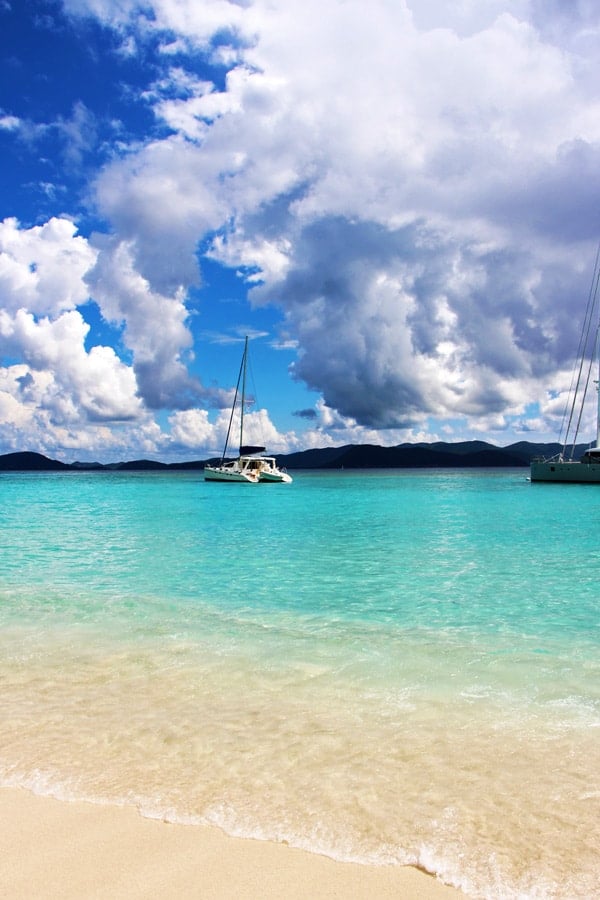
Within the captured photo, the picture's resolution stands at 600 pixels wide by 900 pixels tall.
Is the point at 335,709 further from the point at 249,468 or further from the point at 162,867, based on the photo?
the point at 249,468

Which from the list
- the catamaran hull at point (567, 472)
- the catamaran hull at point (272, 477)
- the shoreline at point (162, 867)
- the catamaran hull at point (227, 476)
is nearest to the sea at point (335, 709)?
the shoreline at point (162, 867)

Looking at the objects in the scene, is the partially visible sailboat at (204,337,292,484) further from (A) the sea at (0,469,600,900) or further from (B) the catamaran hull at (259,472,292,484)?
(A) the sea at (0,469,600,900)

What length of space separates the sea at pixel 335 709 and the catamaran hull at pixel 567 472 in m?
69.1

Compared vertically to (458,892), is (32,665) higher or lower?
lower

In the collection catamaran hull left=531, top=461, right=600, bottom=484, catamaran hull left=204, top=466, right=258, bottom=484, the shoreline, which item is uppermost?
catamaran hull left=531, top=461, right=600, bottom=484

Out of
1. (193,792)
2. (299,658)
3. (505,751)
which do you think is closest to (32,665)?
(299,658)

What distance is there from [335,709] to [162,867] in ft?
10.8

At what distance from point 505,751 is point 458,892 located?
7.63 ft

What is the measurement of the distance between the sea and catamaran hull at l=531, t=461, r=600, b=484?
6910 centimetres

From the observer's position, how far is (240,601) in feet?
44.7

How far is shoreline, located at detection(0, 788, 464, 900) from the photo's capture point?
3.42 meters

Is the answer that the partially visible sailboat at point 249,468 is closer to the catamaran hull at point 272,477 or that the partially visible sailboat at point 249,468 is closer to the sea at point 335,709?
the catamaran hull at point 272,477

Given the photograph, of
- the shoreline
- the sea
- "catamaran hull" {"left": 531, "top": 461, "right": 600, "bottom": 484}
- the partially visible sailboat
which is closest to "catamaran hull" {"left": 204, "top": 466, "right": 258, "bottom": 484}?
the partially visible sailboat

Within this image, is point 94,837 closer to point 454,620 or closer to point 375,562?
point 454,620
